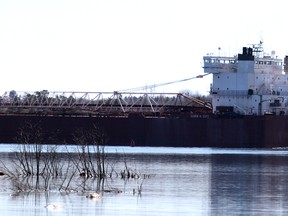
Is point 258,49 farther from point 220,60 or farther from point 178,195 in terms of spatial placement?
point 178,195

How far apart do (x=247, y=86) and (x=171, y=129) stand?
23.5 feet

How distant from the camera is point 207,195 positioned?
43312 millimetres

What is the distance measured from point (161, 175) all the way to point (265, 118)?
134 ft

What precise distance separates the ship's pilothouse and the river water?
34139mm

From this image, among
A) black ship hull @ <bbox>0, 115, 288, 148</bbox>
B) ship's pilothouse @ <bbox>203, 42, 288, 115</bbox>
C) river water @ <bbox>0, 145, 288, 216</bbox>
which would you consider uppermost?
ship's pilothouse @ <bbox>203, 42, 288, 115</bbox>

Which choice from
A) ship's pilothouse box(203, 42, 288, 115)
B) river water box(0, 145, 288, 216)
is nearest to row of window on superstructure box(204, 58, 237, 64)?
ship's pilothouse box(203, 42, 288, 115)

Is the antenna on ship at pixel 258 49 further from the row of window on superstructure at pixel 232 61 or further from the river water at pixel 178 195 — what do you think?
the river water at pixel 178 195

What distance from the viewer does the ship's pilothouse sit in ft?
317

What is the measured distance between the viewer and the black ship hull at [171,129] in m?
93.9

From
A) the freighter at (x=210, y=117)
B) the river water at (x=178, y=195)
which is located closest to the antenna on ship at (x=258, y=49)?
the freighter at (x=210, y=117)

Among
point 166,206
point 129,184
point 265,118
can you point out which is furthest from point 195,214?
point 265,118

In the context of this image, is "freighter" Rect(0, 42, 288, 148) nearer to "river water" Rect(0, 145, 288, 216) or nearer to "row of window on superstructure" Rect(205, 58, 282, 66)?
"row of window on superstructure" Rect(205, 58, 282, 66)

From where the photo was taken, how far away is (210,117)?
313 ft

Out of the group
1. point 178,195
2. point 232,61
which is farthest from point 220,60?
point 178,195
